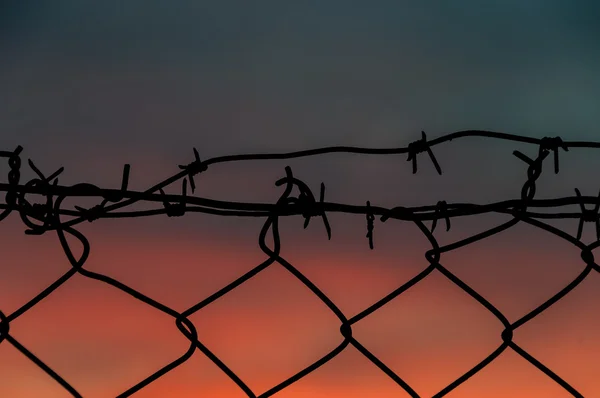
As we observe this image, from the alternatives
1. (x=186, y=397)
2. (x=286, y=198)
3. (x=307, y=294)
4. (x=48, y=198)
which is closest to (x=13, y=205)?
(x=48, y=198)

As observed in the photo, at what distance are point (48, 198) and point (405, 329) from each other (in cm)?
107

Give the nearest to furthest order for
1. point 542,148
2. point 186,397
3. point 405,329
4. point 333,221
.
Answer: point 542,148
point 186,397
point 405,329
point 333,221

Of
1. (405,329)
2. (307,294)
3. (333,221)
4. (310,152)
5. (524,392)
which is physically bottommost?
(524,392)

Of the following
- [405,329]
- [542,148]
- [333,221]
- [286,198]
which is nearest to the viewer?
[286,198]

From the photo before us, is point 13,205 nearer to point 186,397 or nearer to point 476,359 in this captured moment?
point 186,397

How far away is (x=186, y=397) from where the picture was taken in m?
1.20

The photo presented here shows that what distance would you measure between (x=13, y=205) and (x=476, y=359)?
48.3 inches

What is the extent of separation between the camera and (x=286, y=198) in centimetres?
49

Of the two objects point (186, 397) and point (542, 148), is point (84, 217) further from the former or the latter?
point (186, 397)

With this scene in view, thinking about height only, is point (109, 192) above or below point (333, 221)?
above

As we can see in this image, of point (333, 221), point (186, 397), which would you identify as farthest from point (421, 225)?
point (333, 221)

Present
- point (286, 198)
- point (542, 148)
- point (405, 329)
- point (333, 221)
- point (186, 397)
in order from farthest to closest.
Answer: point (333, 221) → point (405, 329) → point (186, 397) → point (542, 148) → point (286, 198)

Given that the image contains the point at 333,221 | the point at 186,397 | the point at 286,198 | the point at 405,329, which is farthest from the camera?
the point at 333,221

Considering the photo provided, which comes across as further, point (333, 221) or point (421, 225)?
point (333, 221)
